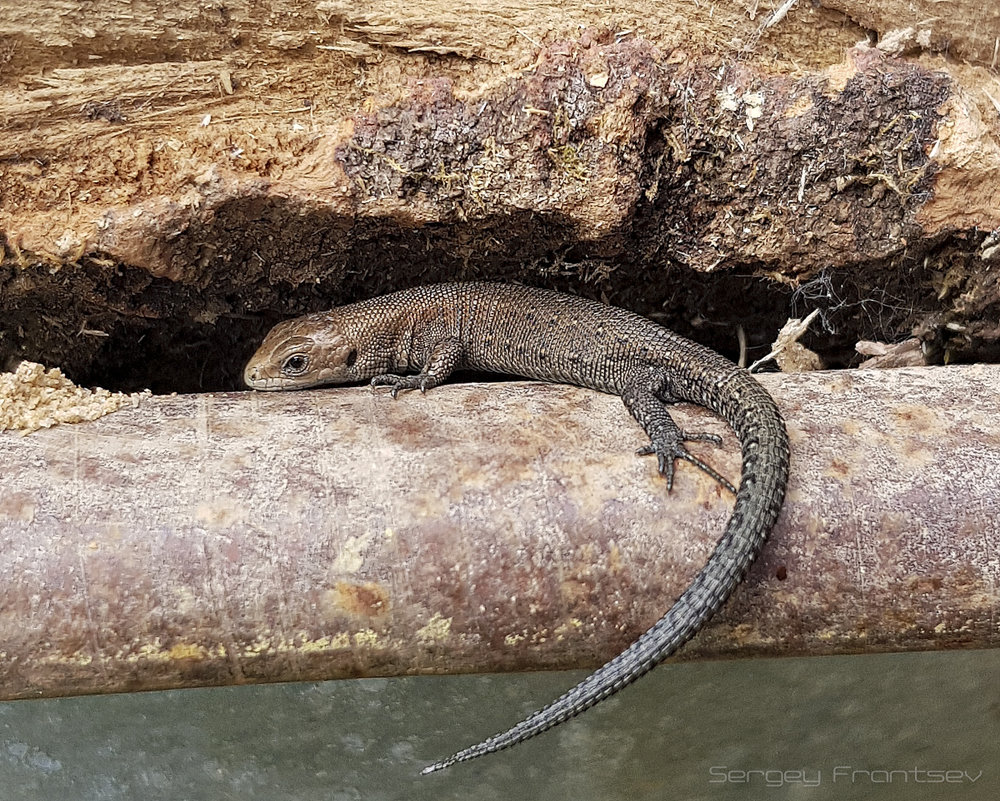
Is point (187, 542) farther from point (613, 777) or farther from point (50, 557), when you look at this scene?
point (613, 777)

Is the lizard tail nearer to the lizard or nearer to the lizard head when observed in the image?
the lizard

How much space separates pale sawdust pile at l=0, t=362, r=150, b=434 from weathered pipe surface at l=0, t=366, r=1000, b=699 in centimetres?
6

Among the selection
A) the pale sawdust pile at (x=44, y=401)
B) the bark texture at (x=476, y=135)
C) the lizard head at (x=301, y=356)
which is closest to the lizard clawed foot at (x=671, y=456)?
the bark texture at (x=476, y=135)

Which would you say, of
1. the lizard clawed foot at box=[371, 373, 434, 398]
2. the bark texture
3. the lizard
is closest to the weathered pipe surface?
the lizard

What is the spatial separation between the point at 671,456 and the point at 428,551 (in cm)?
59

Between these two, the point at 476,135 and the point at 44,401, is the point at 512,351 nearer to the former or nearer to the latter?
the point at 476,135

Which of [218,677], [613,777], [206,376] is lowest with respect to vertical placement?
[613,777]

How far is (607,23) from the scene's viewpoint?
2.17 metres

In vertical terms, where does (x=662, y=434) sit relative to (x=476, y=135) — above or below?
below

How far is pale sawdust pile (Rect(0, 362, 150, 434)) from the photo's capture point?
192 cm

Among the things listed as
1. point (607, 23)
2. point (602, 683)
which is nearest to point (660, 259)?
point (607, 23)

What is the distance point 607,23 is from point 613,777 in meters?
2.25

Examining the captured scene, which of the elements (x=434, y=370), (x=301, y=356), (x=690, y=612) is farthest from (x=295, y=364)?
(x=690, y=612)

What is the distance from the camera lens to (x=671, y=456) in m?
1.90
